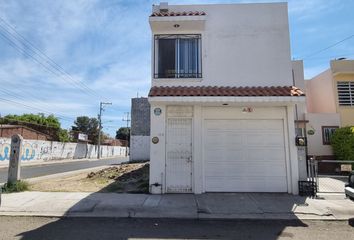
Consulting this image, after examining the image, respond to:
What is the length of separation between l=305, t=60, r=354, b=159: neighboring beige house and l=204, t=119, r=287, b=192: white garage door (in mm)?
9484

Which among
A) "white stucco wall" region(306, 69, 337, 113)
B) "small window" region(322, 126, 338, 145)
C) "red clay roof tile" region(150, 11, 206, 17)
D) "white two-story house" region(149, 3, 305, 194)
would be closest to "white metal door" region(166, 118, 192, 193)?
"white two-story house" region(149, 3, 305, 194)

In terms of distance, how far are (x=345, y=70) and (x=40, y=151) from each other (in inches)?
1359

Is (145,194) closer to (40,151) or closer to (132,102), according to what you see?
(132,102)

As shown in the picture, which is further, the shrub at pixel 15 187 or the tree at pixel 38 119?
the tree at pixel 38 119

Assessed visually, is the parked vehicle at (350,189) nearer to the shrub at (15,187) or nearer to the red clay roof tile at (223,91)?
the red clay roof tile at (223,91)

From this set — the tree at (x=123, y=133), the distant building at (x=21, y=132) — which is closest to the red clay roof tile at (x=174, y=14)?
the distant building at (x=21, y=132)

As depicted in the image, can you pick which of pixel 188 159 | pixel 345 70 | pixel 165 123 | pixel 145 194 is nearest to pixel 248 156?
pixel 188 159

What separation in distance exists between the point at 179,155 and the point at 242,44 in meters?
5.02

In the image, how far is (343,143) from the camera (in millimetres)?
18156

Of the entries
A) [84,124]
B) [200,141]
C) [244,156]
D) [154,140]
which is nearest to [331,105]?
[244,156]

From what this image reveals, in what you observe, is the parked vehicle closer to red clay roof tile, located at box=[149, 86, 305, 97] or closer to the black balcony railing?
red clay roof tile, located at box=[149, 86, 305, 97]

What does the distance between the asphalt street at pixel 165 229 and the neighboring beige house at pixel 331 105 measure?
12.8m

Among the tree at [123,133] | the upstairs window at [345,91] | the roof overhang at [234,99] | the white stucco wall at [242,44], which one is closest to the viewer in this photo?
the roof overhang at [234,99]

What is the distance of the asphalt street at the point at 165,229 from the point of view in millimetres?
6570
